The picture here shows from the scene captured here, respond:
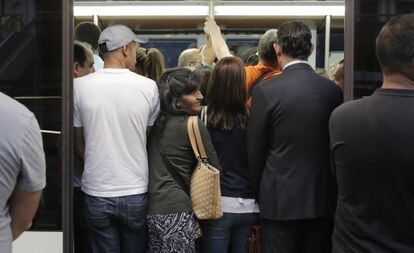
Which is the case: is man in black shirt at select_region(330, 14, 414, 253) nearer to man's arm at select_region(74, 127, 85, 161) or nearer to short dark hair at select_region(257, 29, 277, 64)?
short dark hair at select_region(257, 29, 277, 64)

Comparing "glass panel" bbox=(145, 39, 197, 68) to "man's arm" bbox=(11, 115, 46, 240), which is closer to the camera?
"man's arm" bbox=(11, 115, 46, 240)

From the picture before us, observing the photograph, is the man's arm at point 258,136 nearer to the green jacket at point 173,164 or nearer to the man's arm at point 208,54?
the green jacket at point 173,164

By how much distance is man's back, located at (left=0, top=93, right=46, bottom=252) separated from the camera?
1.90m

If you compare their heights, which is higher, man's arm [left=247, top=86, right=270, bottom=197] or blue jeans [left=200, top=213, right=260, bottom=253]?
man's arm [left=247, top=86, right=270, bottom=197]

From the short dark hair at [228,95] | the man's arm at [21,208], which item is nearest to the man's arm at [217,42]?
the short dark hair at [228,95]

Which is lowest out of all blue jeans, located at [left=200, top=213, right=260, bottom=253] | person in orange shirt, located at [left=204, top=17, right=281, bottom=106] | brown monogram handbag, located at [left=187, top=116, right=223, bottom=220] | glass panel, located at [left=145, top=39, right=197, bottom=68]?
blue jeans, located at [left=200, top=213, right=260, bottom=253]

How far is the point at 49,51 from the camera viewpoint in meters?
2.94

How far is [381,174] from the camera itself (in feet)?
7.06

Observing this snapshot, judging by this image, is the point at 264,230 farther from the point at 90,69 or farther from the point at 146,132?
the point at 90,69

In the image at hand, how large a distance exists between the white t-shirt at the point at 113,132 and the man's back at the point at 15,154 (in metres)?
0.98

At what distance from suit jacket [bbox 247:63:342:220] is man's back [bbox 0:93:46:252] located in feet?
4.02

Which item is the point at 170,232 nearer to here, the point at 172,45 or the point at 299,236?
the point at 299,236

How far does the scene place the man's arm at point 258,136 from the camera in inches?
113

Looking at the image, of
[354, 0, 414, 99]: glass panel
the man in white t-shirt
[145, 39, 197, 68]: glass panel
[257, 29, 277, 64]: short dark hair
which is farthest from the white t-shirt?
[145, 39, 197, 68]: glass panel
